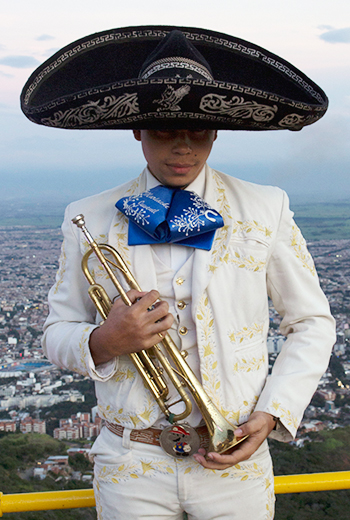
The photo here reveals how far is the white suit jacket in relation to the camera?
1.76 metres

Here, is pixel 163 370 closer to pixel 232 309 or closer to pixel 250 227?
pixel 232 309

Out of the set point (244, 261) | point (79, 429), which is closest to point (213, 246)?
point (244, 261)

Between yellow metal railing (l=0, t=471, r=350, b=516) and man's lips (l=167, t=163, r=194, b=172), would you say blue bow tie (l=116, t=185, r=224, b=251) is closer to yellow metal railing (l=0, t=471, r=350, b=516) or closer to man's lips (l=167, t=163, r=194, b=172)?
man's lips (l=167, t=163, r=194, b=172)

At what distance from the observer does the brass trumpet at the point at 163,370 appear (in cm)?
167

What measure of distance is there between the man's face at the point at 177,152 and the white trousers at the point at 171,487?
0.87 meters

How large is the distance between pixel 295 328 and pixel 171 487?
0.67 metres

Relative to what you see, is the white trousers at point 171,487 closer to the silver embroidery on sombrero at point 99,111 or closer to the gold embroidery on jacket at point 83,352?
the gold embroidery on jacket at point 83,352

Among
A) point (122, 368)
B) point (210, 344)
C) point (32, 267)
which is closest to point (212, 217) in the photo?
point (210, 344)

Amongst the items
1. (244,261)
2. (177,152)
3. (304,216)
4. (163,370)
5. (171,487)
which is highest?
(177,152)

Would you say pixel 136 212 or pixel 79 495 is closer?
pixel 136 212

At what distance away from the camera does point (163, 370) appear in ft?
5.89

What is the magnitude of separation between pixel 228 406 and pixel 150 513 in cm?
42

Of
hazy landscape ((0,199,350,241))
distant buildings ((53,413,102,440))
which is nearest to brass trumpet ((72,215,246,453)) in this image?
distant buildings ((53,413,102,440))

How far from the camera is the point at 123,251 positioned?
1830mm
